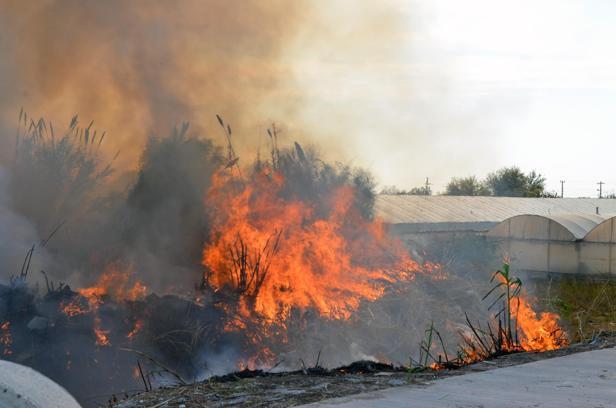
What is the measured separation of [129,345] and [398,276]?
550 centimetres

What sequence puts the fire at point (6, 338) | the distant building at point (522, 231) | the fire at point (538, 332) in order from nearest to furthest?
the fire at point (6, 338) → the fire at point (538, 332) → the distant building at point (522, 231)

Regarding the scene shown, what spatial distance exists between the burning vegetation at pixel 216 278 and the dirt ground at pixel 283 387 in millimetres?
983

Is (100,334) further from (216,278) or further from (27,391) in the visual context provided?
(27,391)

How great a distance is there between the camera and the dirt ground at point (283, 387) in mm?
6621

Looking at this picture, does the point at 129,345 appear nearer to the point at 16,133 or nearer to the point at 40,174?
the point at 40,174

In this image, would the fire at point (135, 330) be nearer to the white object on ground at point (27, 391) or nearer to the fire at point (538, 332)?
the fire at point (538, 332)

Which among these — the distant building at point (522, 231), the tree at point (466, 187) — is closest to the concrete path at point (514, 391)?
the distant building at point (522, 231)

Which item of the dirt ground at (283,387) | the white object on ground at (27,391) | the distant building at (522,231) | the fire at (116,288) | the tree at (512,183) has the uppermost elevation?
the tree at (512,183)

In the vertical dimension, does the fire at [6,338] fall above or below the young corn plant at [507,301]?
below

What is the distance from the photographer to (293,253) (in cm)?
1456

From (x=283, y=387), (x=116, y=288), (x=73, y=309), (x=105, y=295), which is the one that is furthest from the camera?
(x=116, y=288)

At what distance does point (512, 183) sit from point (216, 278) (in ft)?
157

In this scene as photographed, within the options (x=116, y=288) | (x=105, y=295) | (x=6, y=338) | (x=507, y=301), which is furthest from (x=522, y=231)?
(x=6, y=338)

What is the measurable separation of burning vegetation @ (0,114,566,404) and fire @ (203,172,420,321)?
3cm
